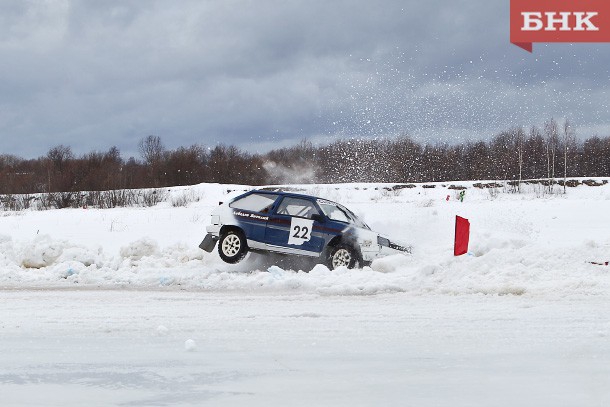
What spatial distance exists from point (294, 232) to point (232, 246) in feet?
3.97

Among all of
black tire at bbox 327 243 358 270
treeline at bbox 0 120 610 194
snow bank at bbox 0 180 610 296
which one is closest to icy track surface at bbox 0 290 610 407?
snow bank at bbox 0 180 610 296

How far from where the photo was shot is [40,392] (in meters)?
4.73

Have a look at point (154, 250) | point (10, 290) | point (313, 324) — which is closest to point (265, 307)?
point (313, 324)

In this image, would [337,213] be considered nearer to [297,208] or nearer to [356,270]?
[297,208]

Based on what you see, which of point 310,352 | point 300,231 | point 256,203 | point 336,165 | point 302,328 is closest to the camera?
point 310,352

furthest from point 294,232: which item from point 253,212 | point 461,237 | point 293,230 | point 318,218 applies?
point 461,237

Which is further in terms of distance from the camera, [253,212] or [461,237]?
[253,212]

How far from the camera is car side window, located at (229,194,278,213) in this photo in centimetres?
1293

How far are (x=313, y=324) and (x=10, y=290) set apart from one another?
588 cm

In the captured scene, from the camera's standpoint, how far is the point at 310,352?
591 cm

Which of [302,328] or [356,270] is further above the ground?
[356,270]

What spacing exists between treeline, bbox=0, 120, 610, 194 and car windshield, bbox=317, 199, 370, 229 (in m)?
52.8

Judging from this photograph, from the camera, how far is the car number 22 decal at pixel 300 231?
1252cm

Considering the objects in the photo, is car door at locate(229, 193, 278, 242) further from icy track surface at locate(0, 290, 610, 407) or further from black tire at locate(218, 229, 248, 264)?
icy track surface at locate(0, 290, 610, 407)
